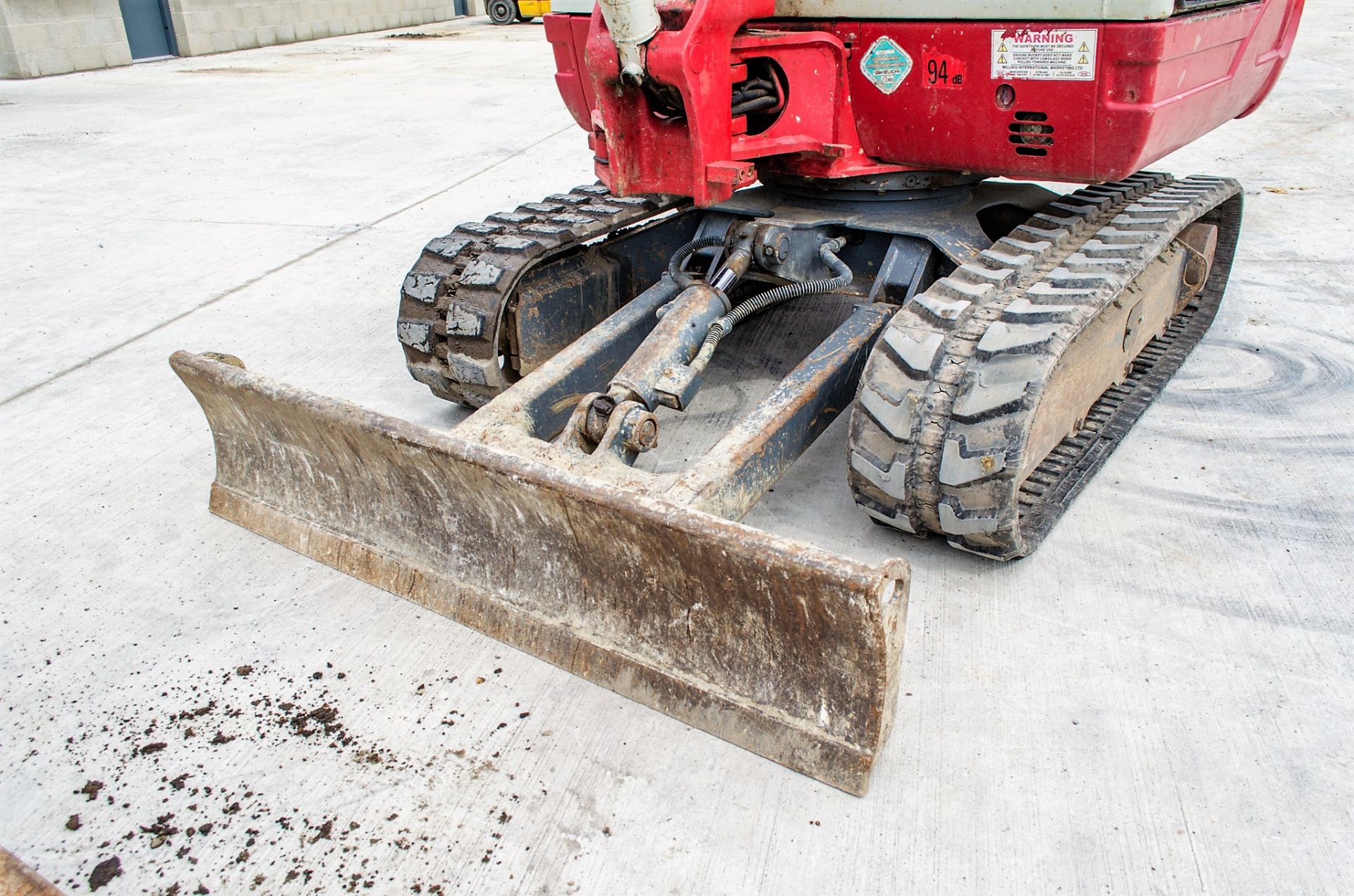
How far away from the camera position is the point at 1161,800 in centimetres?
227

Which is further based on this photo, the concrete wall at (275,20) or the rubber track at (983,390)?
the concrete wall at (275,20)

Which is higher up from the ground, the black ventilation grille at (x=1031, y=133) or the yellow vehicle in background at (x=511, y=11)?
the yellow vehicle in background at (x=511, y=11)

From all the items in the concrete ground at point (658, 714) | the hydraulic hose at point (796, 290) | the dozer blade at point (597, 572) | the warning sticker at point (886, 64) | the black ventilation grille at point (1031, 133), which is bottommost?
the concrete ground at point (658, 714)

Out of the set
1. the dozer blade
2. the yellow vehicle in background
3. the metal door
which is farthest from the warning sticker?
the yellow vehicle in background

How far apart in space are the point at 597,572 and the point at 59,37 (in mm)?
14373

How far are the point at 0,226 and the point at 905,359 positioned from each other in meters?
6.66

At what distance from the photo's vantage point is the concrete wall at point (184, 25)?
42.0ft

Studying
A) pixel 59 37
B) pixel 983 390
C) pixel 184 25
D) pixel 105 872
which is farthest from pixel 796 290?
pixel 184 25

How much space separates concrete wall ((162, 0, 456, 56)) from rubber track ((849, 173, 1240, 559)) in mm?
15284

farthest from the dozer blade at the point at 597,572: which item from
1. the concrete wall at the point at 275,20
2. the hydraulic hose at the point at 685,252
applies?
the concrete wall at the point at 275,20

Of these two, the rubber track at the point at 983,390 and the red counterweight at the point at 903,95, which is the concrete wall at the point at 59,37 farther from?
the rubber track at the point at 983,390

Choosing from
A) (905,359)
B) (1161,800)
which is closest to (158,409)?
(905,359)

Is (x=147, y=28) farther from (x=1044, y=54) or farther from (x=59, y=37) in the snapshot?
(x=1044, y=54)

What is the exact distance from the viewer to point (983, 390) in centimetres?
273
